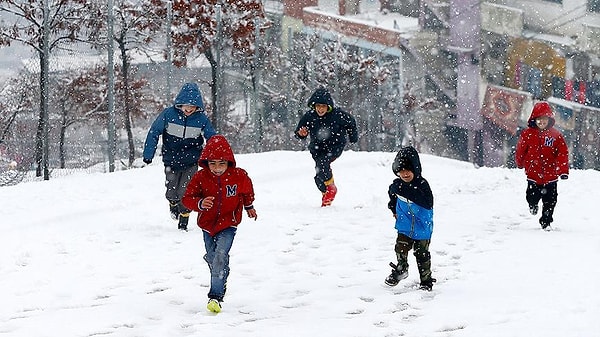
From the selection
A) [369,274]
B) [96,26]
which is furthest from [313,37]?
[369,274]

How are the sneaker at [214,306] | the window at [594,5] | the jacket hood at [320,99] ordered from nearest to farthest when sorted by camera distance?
the sneaker at [214,306], the jacket hood at [320,99], the window at [594,5]

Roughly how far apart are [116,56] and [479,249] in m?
30.3

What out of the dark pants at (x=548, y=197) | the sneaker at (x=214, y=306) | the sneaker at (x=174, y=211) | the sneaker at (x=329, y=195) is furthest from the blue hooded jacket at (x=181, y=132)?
the dark pants at (x=548, y=197)

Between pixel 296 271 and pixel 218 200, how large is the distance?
67.9 inches

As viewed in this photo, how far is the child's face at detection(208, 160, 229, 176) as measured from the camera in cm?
648

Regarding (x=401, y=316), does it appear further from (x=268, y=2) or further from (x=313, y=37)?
(x=268, y=2)

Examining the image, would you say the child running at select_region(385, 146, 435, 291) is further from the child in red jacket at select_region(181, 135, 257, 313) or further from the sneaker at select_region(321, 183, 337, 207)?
the sneaker at select_region(321, 183, 337, 207)

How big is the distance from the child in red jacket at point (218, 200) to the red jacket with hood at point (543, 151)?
455 centimetres

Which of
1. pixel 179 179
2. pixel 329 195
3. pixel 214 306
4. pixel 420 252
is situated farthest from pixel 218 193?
pixel 329 195

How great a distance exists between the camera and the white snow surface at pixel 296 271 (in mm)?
5930

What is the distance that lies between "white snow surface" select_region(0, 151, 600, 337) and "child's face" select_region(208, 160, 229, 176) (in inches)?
44.4

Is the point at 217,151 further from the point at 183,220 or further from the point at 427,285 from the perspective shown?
the point at 183,220

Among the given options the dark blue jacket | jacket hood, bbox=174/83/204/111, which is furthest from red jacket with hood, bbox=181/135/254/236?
the dark blue jacket

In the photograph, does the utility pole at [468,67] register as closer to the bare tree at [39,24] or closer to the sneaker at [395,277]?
the bare tree at [39,24]
